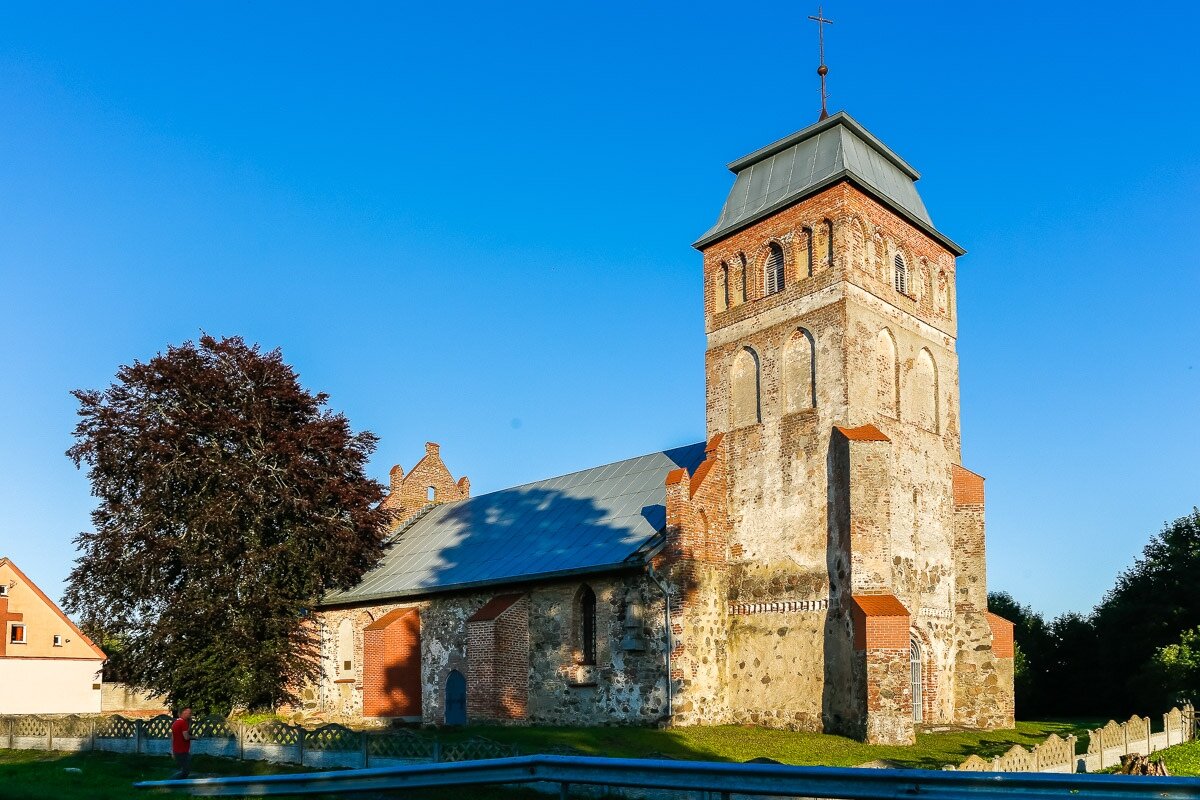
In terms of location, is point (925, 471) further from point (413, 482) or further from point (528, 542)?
point (413, 482)

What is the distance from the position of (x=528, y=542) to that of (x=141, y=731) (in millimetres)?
11959

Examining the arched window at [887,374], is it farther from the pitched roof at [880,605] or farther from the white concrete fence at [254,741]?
the white concrete fence at [254,741]

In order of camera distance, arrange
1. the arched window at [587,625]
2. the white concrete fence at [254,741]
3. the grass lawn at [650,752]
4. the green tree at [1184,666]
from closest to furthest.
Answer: the white concrete fence at [254,741], the grass lawn at [650,752], the arched window at [587,625], the green tree at [1184,666]

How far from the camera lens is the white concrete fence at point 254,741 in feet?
55.2

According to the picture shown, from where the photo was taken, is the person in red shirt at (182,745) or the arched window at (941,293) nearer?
the person in red shirt at (182,745)

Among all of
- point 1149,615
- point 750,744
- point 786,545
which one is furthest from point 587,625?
point 1149,615

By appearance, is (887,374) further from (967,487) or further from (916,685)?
(916,685)

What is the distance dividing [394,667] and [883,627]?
1480cm

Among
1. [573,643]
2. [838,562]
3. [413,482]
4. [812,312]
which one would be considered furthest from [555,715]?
[413,482]

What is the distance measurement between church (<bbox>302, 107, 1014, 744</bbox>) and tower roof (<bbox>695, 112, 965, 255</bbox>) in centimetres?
8

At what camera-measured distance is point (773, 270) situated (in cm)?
2784

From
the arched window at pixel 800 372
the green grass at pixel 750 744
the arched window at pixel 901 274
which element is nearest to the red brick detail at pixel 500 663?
the green grass at pixel 750 744

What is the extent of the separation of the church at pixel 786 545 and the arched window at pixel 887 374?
6cm

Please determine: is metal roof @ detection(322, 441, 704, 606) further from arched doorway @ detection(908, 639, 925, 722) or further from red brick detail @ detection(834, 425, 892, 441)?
arched doorway @ detection(908, 639, 925, 722)
